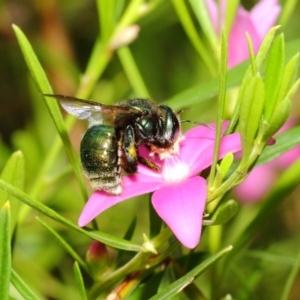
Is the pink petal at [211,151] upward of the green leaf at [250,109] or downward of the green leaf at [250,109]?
downward

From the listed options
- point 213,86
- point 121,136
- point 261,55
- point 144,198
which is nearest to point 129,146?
point 121,136

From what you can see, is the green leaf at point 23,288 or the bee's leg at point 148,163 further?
the bee's leg at point 148,163

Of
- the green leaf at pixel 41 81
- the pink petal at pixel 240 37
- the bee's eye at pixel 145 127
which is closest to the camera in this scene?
the green leaf at pixel 41 81

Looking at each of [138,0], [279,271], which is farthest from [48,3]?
[279,271]

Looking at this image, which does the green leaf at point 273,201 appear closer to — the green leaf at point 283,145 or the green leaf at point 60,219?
the green leaf at point 283,145

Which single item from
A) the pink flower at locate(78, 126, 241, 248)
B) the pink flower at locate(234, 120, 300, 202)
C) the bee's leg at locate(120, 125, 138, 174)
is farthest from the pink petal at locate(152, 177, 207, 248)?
the pink flower at locate(234, 120, 300, 202)

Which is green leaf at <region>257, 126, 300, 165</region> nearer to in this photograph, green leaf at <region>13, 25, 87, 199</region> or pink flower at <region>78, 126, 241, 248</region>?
pink flower at <region>78, 126, 241, 248</region>

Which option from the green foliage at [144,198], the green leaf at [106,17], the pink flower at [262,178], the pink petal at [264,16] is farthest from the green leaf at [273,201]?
the pink flower at [262,178]

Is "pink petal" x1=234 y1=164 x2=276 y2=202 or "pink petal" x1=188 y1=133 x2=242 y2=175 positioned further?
"pink petal" x1=234 y1=164 x2=276 y2=202
